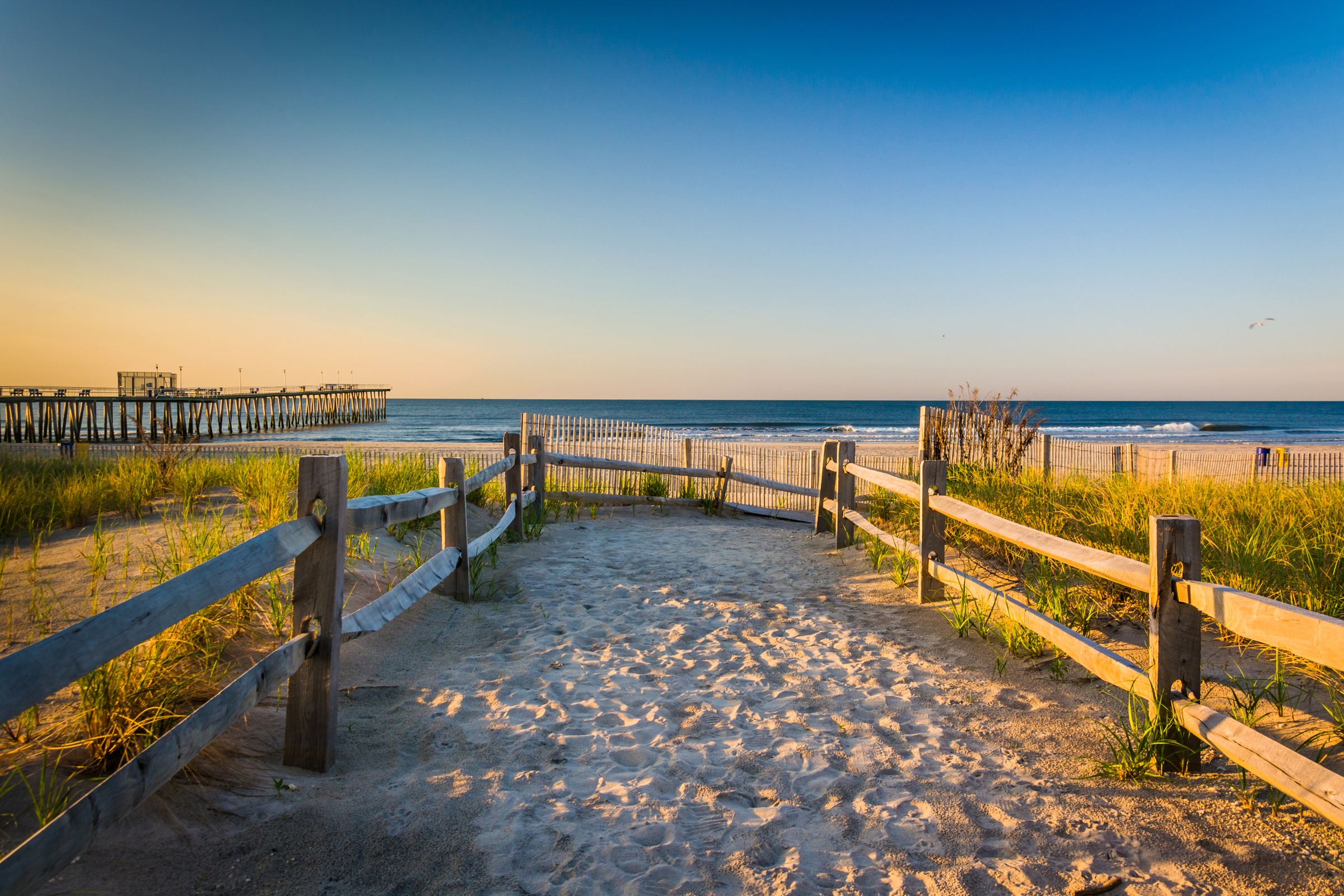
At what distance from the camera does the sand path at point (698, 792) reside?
2.18 meters

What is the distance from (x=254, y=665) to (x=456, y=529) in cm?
220

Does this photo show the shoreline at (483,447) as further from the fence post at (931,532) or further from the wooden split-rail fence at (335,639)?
the wooden split-rail fence at (335,639)

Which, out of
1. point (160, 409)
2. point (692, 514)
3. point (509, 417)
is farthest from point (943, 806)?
point (160, 409)

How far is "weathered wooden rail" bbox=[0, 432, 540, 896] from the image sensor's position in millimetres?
1503

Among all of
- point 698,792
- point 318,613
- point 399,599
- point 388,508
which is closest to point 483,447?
point 399,599

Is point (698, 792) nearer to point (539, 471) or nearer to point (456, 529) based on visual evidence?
point (456, 529)

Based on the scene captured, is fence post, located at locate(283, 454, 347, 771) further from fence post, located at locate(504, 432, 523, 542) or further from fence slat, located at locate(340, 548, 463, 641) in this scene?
fence post, located at locate(504, 432, 523, 542)

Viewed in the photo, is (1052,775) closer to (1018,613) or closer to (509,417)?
(1018,613)

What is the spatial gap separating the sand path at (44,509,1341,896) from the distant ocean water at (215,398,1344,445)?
23.7 m

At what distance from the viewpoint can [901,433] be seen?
133 ft

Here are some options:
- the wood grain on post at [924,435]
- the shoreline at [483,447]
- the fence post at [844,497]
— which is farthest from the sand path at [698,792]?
the wood grain on post at [924,435]

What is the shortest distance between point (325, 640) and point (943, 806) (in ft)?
8.21

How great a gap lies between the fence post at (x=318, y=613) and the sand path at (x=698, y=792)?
134 millimetres

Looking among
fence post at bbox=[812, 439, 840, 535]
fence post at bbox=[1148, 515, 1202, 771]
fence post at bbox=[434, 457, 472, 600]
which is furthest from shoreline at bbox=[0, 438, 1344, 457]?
fence post at bbox=[1148, 515, 1202, 771]
